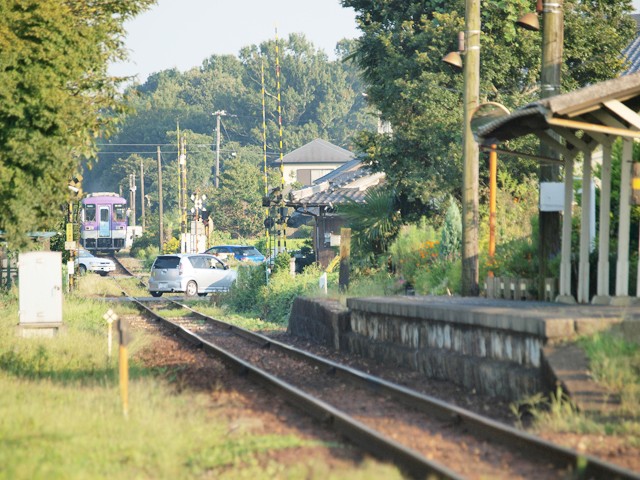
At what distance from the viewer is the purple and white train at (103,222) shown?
245 ft

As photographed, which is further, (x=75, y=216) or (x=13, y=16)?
(x=75, y=216)

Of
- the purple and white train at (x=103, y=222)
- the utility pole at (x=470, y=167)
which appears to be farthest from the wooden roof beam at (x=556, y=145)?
the purple and white train at (x=103, y=222)

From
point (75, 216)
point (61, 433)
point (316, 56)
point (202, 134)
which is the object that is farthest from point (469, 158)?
point (316, 56)

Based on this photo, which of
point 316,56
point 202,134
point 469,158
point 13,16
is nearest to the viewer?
point 13,16

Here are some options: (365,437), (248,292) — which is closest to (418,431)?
(365,437)

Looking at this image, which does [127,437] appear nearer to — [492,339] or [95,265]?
[492,339]

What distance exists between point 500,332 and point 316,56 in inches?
5087

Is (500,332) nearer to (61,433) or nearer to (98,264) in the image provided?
(61,433)

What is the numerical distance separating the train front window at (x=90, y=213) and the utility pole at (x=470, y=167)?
2289 inches

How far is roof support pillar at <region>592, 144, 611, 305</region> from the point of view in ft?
47.0

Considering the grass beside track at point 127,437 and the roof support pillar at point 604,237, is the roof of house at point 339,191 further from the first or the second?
the grass beside track at point 127,437

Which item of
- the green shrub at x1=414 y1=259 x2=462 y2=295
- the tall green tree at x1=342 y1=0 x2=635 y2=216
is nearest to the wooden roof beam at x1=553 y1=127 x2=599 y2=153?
the green shrub at x1=414 y1=259 x2=462 y2=295

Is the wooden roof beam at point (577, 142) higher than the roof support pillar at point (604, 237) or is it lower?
higher

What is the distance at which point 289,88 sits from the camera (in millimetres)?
130875
